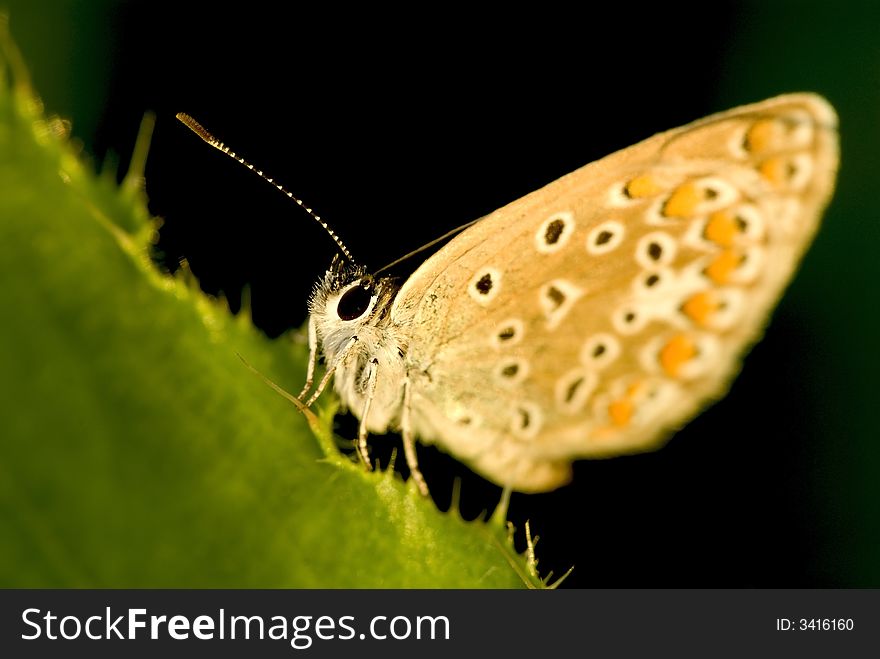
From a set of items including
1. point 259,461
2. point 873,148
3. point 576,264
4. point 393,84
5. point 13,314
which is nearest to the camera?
point 13,314

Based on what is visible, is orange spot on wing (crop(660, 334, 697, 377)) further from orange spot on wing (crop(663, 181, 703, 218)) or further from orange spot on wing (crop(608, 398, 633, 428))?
orange spot on wing (crop(663, 181, 703, 218))

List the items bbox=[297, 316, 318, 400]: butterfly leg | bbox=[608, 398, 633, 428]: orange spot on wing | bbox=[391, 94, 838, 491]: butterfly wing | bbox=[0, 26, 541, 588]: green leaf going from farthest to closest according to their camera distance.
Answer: bbox=[608, 398, 633, 428]: orange spot on wing
bbox=[391, 94, 838, 491]: butterfly wing
bbox=[297, 316, 318, 400]: butterfly leg
bbox=[0, 26, 541, 588]: green leaf

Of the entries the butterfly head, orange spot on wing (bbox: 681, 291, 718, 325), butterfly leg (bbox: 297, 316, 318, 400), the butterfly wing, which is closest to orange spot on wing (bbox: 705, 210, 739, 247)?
the butterfly wing

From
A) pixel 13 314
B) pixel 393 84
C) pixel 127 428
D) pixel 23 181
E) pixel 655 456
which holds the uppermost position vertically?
pixel 393 84

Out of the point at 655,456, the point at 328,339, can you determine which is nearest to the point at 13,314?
the point at 328,339

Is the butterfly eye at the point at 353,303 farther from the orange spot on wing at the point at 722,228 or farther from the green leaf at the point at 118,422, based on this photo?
the green leaf at the point at 118,422

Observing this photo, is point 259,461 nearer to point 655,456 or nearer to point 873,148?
point 655,456
